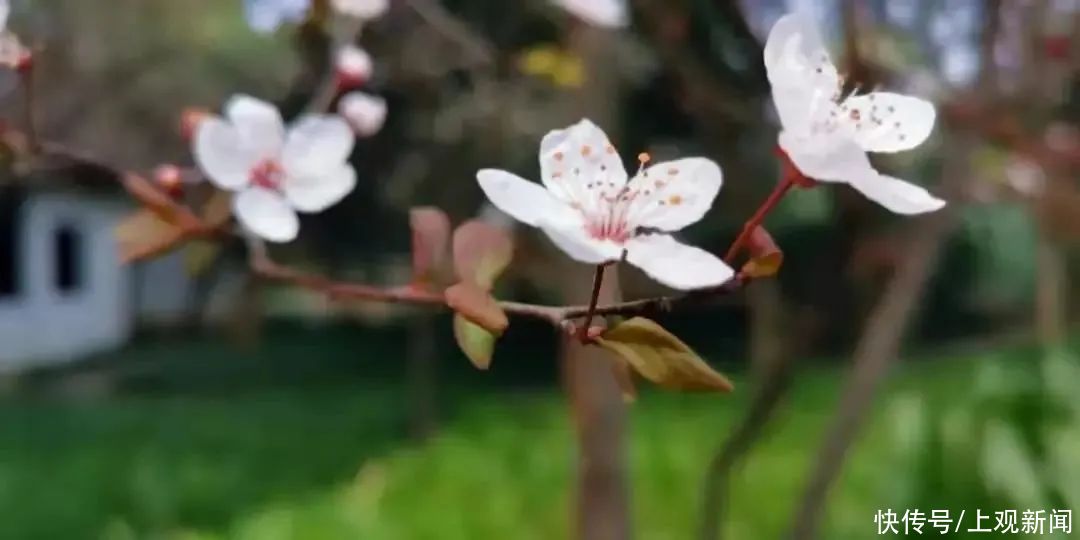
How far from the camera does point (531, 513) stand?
4.65 feet

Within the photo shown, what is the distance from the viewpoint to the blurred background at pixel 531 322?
0.79m

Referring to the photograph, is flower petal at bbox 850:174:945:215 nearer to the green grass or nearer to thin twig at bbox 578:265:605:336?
thin twig at bbox 578:265:605:336

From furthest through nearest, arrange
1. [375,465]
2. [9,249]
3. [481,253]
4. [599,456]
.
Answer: [9,249]
[375,465]
[599,456]
[481,253]

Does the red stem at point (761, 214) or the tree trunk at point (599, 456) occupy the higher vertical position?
the red stem at point (761, 214)

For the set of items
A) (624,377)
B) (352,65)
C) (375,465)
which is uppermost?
(352,65)

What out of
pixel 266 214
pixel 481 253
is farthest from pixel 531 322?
pixel 266 214

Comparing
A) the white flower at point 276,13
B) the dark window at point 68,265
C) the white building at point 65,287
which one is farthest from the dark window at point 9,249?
the white flower at point 276,13

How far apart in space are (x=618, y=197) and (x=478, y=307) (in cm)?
5

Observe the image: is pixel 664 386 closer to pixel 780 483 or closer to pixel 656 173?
pixel 656 173

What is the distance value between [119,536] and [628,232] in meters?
1.35

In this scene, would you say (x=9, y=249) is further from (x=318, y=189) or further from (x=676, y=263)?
(x=676, y=263)

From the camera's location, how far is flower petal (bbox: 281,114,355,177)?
1.50 feet

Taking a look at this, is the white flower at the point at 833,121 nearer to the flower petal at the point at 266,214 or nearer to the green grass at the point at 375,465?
the flower petal at the point at 266,214

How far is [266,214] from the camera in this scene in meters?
0.43
